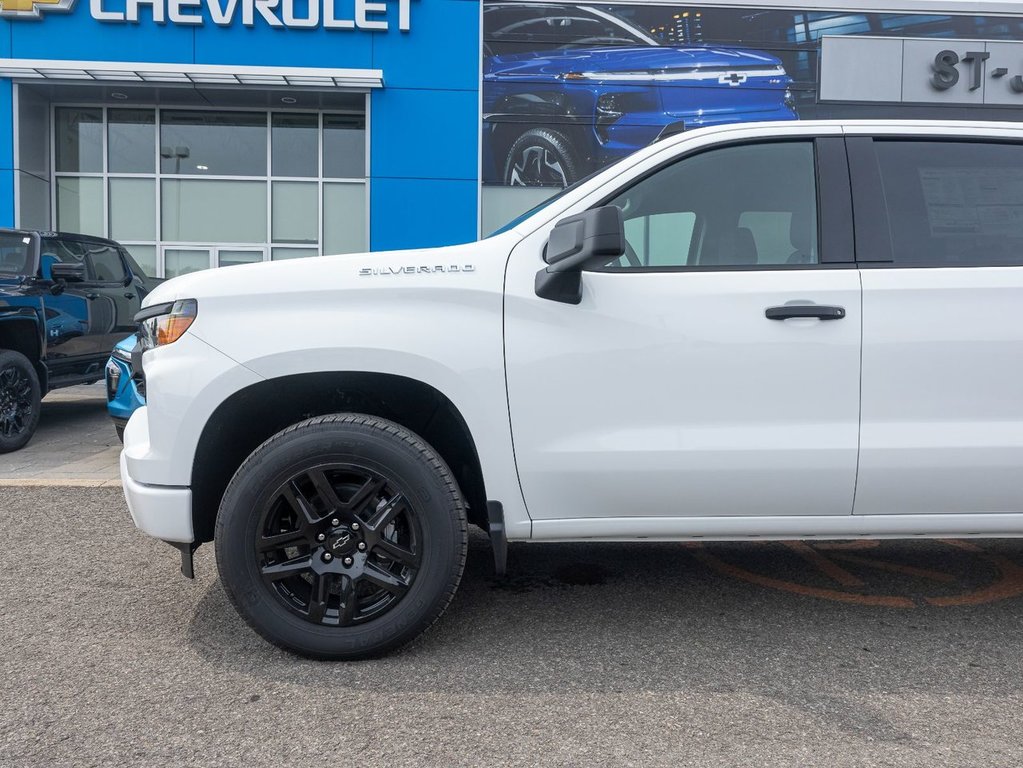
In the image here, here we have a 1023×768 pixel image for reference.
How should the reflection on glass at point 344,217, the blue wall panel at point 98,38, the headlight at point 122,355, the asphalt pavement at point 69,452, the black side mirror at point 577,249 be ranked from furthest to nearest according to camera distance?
the reflection on glass at point 344,217 < the blue wall panel at point 98,38 < the asphalt pavement at point 69,452 < the headlight at point 122,355 < the black side mirror at point 577,249

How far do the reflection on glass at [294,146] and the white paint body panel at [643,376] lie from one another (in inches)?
482

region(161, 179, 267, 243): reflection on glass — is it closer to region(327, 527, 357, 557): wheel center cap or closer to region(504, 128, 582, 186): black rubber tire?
region(504, 128, 582, 186): black rubber tire

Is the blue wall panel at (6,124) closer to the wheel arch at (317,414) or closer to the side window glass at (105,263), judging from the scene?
the side window glass at (105,263)

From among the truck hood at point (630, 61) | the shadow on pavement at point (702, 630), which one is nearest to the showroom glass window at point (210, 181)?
the truck hood at point (630, 61)

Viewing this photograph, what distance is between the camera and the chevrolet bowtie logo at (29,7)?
1288 centimetres

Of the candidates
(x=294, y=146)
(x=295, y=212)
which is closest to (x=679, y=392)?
(x=295, y=212)

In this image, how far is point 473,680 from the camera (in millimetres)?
2797

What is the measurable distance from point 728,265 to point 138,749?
7.74 feet

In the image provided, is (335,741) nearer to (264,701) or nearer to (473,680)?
Answer: (264,701)

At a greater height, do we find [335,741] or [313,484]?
[313,484]

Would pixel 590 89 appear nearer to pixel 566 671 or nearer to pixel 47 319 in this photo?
pixel 47 319

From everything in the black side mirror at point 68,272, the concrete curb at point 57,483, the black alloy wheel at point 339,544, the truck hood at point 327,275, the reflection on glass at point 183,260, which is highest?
the reflection on glass at point 183,260

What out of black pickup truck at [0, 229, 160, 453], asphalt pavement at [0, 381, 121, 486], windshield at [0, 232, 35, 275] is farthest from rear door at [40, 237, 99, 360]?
asphalt pavement at [0, 381, 121, 486]

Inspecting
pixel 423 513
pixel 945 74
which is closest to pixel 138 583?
pixel 423 513
